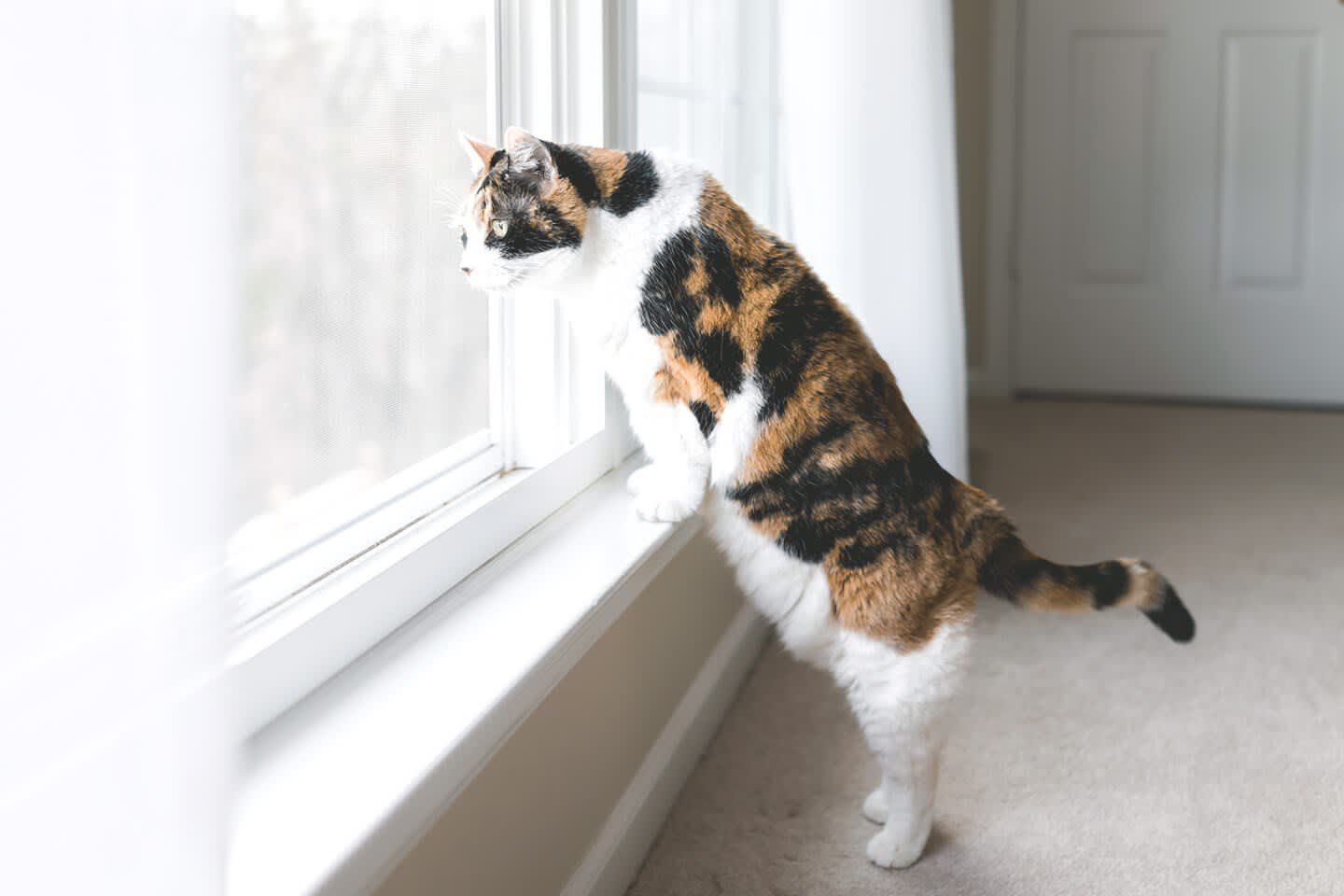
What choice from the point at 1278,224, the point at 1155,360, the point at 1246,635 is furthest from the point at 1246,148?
the point at 1246,635

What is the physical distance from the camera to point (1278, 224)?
3.73 meters

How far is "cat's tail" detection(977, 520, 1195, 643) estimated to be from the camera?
4.46 feet

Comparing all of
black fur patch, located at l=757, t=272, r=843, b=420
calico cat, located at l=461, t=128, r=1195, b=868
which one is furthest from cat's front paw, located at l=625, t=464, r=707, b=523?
black fur patch, located at l=757, t=272, r=843, b=420

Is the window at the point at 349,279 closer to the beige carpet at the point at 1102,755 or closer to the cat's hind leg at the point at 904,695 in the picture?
the cat's hind leg at the point at 904,695

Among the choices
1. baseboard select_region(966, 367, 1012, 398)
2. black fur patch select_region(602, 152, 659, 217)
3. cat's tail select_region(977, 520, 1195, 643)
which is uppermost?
black fur patch select_region(602, 152, 659, 217)

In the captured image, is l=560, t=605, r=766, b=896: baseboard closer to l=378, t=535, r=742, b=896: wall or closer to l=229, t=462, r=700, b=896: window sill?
l=378, t=535, r=742, b=896: wall

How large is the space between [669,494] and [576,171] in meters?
0.33

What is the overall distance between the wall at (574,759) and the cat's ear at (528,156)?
1.62ft

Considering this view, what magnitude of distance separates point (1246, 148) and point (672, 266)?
3.04 metres

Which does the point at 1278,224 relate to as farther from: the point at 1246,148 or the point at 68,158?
the point at 68,158

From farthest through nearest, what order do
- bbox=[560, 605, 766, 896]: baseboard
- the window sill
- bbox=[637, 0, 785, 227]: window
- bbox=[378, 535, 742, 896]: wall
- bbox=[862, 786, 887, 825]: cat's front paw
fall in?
1. bbox=[637, 0, 785, 227]: window
2. bbox=[862, 786, 887, 825]: cat's front paw
3. bbox=[560, 605, 766, 896]: baseboard
4. bbox=[378, 535, 742, 896]: wall
5. the window sill

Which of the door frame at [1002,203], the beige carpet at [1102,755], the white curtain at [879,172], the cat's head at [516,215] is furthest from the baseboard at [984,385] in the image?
the cat's head at [516,215]

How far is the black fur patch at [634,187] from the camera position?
4.03 feet

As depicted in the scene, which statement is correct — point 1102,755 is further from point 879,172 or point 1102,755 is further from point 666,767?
point 879,172
